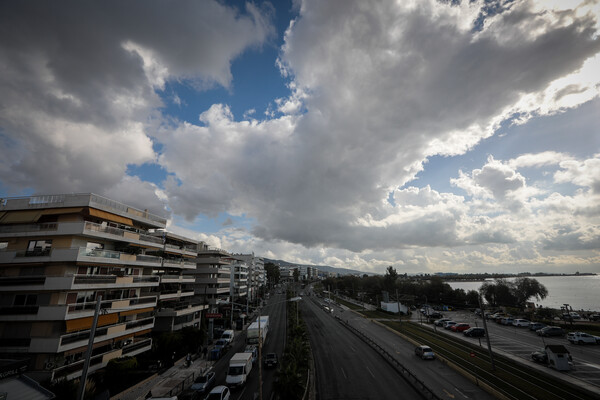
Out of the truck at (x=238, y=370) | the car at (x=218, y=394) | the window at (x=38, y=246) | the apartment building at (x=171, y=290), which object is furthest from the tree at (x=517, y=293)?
the window at (x=38, y=246)

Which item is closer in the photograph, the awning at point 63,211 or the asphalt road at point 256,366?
the asphalt road at point 256,366

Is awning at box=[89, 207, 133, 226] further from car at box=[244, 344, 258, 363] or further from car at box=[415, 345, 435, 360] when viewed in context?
car at box=[415, 345, 435, 360]

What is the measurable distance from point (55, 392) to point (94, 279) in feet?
35.9

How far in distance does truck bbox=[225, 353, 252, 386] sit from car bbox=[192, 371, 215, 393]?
2069mm

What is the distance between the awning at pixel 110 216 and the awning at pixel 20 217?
18.5 ft

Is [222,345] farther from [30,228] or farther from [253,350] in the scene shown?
[30,228]

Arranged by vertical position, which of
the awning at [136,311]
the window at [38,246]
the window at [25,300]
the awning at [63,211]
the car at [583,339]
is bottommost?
the car at [583,339]

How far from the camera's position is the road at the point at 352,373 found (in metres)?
25.7

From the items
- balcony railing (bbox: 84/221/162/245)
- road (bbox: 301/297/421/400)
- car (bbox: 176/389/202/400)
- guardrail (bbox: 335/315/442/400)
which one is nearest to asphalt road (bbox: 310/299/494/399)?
guardrail (bbox: 335/315/442/400)

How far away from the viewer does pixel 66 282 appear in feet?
86.5

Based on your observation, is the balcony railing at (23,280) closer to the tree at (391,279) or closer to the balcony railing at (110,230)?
the balcony railing at (110,230)

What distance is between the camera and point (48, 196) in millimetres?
30469

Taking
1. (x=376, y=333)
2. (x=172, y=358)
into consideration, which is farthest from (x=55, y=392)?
(x=376, y=333)

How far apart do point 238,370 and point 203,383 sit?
12.1 feet
